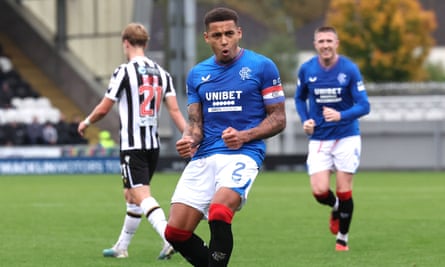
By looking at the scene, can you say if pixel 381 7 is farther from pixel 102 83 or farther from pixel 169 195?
pixel 169 195

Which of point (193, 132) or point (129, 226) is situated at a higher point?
point (193, 132)

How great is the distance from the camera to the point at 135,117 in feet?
35.5

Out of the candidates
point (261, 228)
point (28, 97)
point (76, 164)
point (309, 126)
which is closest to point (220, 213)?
point (309, 126)

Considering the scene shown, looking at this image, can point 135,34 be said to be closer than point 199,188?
No

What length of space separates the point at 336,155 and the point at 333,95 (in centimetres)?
66

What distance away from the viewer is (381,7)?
6738cm

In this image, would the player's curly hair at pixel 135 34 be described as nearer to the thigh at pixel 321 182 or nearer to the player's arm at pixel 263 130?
the thigh at pixel 321 182

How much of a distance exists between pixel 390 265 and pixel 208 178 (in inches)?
105

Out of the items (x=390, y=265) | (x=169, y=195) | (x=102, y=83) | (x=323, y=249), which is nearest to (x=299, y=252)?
(x=323, y=249)

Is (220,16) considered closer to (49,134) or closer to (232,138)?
(232,138)

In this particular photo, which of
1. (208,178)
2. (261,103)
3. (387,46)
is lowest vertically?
(387,46)

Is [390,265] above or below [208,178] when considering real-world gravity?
below

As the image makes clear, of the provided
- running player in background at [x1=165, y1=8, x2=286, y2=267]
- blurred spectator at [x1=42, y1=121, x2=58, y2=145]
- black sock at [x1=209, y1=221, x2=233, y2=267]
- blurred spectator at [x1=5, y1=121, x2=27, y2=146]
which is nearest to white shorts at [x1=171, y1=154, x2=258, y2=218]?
running player in background at [x1=165, y1=8, x2=286, y2=267]

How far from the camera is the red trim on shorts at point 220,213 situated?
7.74 m
